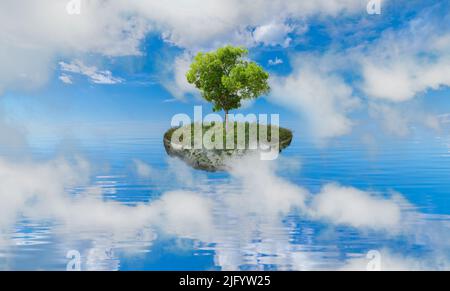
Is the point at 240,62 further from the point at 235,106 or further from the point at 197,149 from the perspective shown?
the point at 197,149

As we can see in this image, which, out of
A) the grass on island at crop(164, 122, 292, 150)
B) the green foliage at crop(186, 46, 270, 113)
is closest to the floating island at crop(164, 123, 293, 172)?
the grass on island at crop(164, 122, 292, 150)

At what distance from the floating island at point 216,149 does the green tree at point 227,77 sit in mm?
916

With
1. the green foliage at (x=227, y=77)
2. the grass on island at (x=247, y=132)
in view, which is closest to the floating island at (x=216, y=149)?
the grass on island at (x=247, y=132)

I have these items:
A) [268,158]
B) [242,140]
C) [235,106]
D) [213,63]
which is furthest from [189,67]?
[268,158]

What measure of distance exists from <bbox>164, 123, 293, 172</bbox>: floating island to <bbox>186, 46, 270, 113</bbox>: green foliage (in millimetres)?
951

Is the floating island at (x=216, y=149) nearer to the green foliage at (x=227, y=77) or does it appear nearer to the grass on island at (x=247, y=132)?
the grass on island at (x=247, y=132)

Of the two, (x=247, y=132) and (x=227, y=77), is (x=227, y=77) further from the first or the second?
(x=247, y=132)

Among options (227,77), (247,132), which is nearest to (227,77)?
(227,77)

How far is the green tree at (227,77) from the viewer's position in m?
15.1

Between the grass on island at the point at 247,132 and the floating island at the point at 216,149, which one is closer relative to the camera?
the floating island at the point at 216,149

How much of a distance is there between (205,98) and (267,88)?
2.07 metres

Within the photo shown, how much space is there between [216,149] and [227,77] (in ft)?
7.64

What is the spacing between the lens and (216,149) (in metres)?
15.0

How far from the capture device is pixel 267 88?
15250 mm
